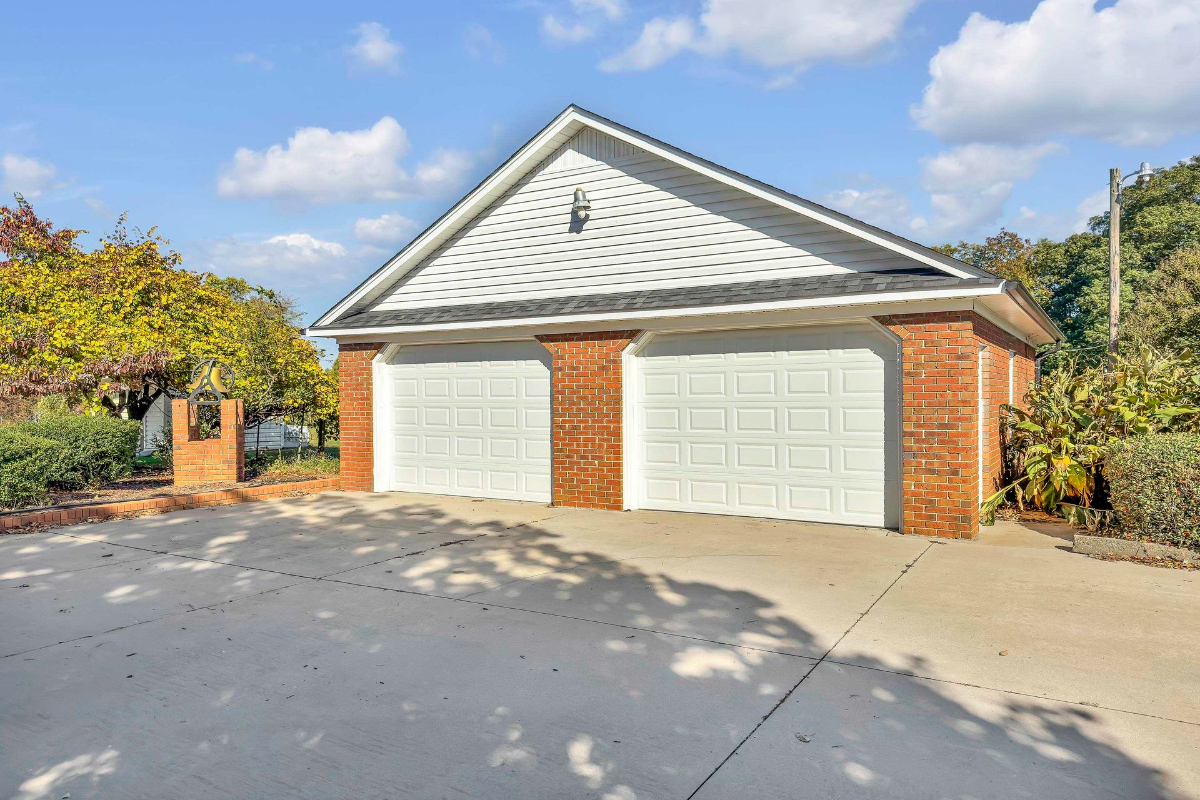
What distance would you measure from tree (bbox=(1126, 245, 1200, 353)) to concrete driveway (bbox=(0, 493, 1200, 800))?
17.9 metres

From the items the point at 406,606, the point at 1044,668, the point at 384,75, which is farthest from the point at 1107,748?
the point at 384,75

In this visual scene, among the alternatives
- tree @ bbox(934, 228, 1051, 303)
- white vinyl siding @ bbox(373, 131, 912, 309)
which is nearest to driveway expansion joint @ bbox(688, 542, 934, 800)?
white vinyl siding @ bbox(373, 131, 912, 309)

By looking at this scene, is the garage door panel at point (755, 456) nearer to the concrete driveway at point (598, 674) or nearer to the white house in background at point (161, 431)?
the concrete driveway at point (598, 674)

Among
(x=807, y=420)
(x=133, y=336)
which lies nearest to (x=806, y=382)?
(x=807, y=420)

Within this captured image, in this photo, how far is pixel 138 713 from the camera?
3604 millimetres

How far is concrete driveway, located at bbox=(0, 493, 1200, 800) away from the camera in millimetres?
3006

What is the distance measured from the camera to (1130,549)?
6.76m

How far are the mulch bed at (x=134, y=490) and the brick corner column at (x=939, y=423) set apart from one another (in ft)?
31.7

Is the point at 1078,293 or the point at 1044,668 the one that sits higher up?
the point at 1078,293

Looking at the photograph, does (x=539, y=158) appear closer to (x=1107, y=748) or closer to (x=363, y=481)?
(x=363, y=481)

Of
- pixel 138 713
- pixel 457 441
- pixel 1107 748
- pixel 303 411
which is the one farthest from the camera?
pixel 303 411

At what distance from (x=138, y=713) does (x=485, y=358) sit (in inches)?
301

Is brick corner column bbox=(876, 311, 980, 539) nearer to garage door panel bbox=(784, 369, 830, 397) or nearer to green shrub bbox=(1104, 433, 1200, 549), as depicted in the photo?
garage door panel bbox=(784, 369, 830, 397)

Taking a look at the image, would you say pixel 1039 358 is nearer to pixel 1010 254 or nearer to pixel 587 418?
pixel 587 418
